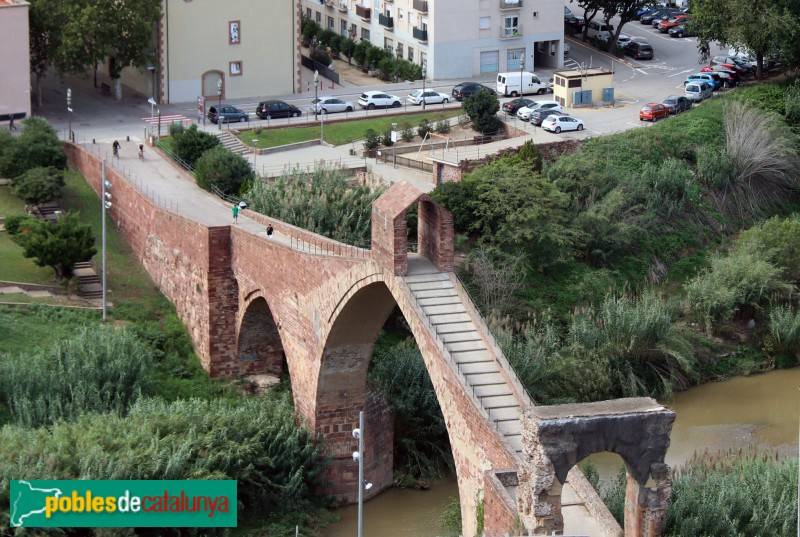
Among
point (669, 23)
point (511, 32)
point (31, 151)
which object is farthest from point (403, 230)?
point (669, 23)

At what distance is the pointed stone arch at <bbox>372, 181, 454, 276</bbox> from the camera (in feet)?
130

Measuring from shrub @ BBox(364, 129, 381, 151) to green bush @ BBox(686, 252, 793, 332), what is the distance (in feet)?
45.1

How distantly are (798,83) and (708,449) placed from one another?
1055 inches

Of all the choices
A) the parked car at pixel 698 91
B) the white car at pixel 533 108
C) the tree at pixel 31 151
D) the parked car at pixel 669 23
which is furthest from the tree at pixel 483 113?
the parked car at pixel 669 23

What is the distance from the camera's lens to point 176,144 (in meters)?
60.3

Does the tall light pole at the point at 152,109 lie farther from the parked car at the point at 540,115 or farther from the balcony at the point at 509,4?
the balcony at the point at 509,4

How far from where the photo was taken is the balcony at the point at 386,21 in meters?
78.6

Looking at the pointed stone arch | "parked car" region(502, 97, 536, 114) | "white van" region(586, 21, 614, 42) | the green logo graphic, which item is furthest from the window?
the green logo graphic

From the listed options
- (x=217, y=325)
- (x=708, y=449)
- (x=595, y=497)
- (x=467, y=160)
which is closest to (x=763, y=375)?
(x=708, y=449)

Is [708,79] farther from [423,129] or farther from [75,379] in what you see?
[75,379]

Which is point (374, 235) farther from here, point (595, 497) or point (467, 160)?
point (467, 160)

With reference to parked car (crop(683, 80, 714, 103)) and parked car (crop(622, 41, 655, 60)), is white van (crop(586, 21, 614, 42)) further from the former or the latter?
parked car (crop(683, 80, 714, 103))

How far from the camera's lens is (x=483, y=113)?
220 feet

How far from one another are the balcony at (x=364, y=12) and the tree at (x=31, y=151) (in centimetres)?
2478
